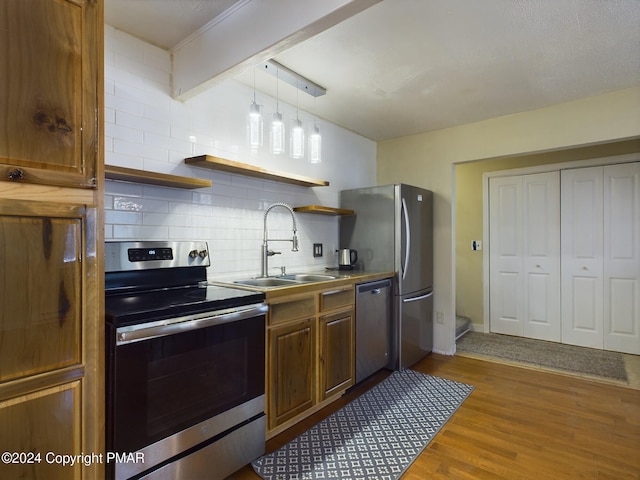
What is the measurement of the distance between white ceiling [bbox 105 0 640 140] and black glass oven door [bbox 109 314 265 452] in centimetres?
140

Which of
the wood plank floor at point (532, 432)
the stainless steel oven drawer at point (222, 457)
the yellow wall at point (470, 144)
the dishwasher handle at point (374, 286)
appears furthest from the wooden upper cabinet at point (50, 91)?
the yellow wall at point (470, 144)

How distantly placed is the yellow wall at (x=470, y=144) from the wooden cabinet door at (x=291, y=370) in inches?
74.7

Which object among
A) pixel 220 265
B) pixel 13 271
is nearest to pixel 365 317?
pixel 220 265

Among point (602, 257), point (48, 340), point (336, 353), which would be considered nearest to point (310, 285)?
point (336, 353)

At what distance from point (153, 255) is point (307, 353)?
3.56ft

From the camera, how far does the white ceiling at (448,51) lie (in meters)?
1.75

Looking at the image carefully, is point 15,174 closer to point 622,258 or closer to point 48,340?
point 48,340

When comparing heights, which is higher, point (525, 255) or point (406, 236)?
point (406, 236)

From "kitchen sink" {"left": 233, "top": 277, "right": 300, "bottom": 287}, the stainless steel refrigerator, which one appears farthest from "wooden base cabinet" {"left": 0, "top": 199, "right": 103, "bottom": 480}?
the stainless steel refrigerator

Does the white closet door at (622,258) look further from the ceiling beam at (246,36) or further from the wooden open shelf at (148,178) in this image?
the wooden open shelf at (148,178)

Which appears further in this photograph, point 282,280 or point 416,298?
point 416,298

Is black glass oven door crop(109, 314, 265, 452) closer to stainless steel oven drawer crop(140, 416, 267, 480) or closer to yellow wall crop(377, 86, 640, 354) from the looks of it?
stainless steel oven drawer crop(140, 416, 267, 480)

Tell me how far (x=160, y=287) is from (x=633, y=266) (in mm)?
4359

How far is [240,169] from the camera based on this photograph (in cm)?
231
